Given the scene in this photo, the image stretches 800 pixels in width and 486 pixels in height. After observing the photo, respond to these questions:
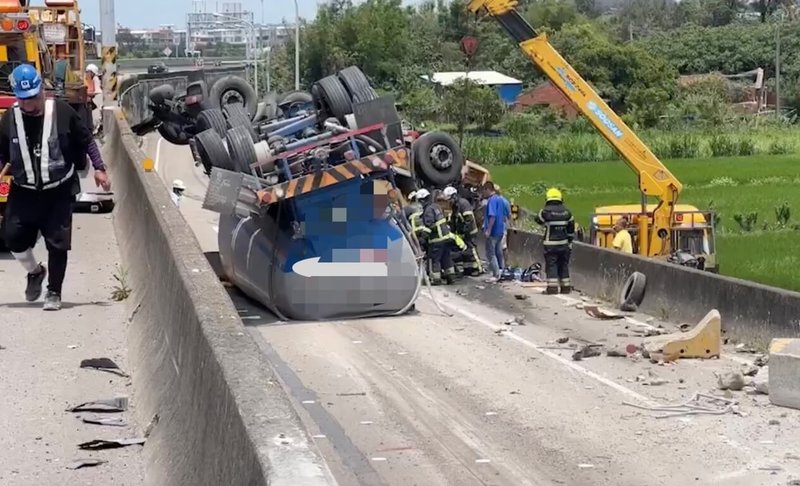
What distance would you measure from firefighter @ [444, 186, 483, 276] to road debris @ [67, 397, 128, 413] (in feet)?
48.9

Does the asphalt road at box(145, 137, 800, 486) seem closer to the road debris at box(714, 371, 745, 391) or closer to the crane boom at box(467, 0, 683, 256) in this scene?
the road debris at box(714, 371, 745, 391)

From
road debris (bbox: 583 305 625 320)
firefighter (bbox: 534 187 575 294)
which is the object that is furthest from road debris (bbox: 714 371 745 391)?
firefighter (bbox: 534 187 575 294)

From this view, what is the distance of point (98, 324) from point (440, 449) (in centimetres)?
334

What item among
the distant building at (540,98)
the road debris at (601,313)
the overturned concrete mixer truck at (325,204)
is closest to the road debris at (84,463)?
the overturned concrete mixer truck at (325,204)

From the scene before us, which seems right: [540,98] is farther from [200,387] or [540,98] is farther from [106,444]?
[200,387]

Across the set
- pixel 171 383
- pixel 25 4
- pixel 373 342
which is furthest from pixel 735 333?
pixel 25 4

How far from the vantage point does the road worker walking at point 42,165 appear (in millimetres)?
11703

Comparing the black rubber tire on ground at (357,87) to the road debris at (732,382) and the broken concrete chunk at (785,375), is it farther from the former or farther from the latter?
the broken concrete chunk at (785,375)

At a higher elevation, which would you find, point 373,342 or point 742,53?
point 742,53

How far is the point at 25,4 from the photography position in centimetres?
2927

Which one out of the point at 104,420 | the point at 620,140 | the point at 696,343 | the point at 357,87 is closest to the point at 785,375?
the point at 696,343

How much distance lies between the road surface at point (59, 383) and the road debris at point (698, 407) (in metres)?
4.56

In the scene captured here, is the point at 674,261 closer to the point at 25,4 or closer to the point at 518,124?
the point at 25,4

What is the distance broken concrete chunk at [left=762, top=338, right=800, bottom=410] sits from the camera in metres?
12.1
